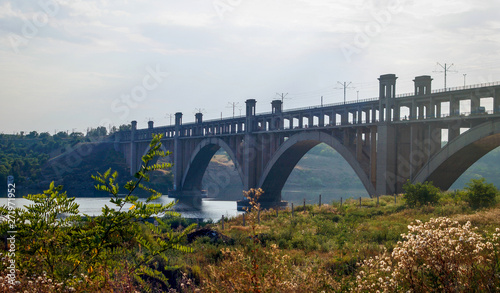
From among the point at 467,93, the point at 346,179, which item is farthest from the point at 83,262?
the point at 346,179

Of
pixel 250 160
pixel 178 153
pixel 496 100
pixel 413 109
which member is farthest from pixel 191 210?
pixel 496 100

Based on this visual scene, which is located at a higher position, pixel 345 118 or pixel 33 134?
pixel 33 134

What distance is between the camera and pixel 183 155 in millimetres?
82438

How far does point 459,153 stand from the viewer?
3362 centimetres

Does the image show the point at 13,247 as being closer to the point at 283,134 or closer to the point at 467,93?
the point at 467,93

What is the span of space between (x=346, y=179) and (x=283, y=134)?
84.4 meters

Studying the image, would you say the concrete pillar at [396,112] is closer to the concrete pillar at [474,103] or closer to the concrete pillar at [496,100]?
the concrete pillar at [474,103]

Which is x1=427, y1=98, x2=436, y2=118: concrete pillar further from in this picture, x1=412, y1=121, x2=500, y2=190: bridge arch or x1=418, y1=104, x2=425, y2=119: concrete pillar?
x1=412, y1=121, x2=500, y2=190: bridge arch

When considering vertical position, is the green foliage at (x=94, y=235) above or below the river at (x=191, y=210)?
above

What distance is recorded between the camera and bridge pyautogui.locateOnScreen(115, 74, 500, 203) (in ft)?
109

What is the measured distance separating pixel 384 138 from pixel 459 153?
6559 millimetres

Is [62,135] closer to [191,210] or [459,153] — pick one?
[191,210]

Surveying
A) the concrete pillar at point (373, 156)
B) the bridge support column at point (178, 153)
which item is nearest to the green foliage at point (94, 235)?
the concrete pillar at point (373, 156)

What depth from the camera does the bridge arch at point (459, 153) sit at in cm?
3159
